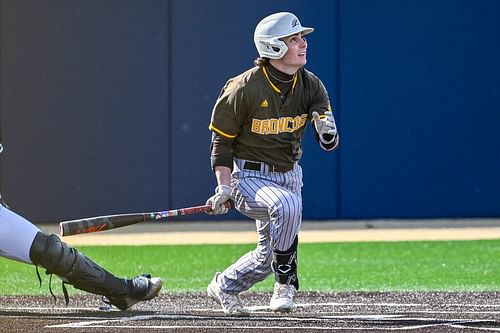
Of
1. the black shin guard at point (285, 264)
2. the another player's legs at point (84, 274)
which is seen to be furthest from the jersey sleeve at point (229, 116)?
the another player's legs at point (84, 274)

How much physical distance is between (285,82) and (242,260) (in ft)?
3.43

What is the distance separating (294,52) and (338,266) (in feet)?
14.5

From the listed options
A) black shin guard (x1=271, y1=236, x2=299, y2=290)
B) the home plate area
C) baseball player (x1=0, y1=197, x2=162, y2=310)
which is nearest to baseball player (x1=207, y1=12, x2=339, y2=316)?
black shin guard (x1=271, y1=236, x2=299, y2=290)

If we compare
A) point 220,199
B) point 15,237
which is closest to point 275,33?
point 220,199

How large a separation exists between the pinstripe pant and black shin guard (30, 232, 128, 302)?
657 mm

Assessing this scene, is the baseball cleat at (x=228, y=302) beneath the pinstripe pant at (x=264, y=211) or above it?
beneath

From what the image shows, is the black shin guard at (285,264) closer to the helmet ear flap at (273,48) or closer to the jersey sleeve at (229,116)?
the jersey sleeve at (229,116)

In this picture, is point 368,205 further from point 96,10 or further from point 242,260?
point 242,260

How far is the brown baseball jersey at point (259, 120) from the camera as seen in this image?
733 centimetres

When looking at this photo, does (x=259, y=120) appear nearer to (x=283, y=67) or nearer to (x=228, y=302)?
(x=283, y=67)

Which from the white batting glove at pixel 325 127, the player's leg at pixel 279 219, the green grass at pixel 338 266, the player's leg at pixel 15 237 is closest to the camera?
the player's leg at pixel 15 237

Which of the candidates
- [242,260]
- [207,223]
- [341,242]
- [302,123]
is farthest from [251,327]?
[207,223]

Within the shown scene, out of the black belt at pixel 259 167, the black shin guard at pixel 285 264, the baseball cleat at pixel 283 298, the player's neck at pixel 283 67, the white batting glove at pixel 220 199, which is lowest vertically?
the baseball cleat at pixel 283 298

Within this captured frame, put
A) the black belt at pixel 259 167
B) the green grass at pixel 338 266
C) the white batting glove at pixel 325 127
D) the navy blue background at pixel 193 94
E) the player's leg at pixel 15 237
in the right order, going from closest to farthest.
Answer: the player's leg at pixel 15 237 → the white batting glove at pixel 325 127 → the black belt at pixel 259 167 → the green grass at pixel 338 266 → the navy blue background at pixel 193 94
